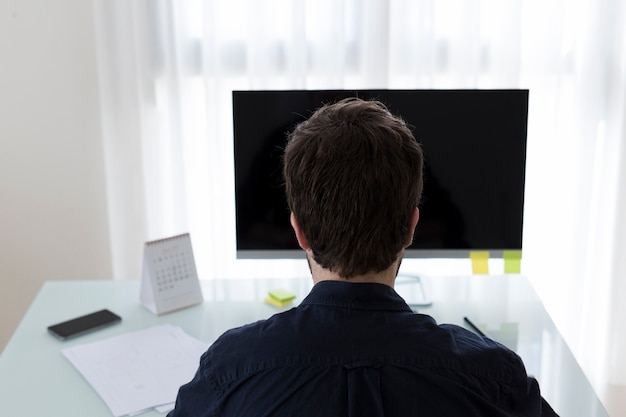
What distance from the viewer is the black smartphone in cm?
160

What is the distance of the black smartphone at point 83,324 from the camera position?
1.60 m

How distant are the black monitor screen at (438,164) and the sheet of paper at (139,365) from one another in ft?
0.86

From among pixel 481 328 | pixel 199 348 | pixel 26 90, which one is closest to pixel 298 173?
pixel 199 348

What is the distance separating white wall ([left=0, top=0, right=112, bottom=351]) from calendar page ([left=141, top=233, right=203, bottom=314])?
1.02 m

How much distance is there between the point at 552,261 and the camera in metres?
2.66

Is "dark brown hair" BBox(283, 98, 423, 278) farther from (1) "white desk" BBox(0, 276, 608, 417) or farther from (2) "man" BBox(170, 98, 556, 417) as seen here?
(1) "white desk" BBox(0, 276, 608, 417)

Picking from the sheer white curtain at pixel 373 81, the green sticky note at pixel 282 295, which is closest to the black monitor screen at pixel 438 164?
the green sticky note at pixel 282 295

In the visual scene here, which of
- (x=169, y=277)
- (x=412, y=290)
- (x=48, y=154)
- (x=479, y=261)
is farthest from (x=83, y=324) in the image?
(x=48, y=154)

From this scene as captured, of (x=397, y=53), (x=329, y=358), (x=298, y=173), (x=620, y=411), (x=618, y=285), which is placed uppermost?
(x=397, y=53)

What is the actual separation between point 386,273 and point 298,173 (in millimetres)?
175

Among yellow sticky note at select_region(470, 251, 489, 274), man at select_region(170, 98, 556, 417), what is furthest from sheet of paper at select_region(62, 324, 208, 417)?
yellow sticky note at select_region(470, 251, 489, 274)

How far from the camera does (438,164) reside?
Result: 165 cm

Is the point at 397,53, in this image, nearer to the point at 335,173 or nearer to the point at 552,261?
the point at 552,261

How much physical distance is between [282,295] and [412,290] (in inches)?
12.8
